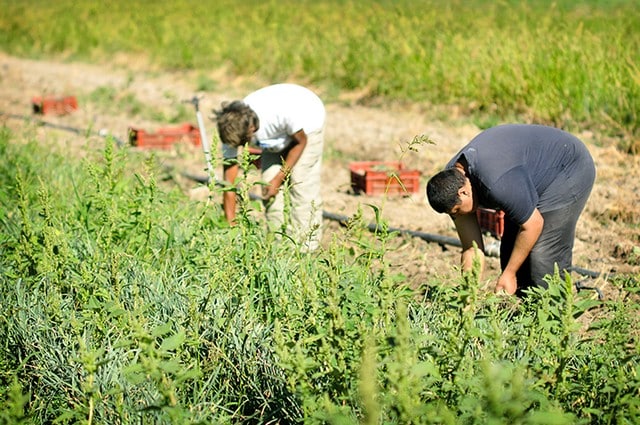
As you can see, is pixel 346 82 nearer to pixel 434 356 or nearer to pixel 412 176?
pixel 412 176

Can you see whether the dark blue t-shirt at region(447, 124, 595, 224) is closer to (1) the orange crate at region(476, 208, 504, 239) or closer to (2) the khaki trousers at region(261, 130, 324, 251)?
(1) the orange crate at region(476, 208, 504, 239)

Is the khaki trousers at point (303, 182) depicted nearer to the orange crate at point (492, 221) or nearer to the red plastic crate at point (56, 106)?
the orange crate at point (492, 221)

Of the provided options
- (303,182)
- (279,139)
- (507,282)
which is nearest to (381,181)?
(303,182)

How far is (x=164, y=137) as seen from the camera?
9.14m

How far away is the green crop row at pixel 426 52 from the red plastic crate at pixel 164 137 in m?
2.92

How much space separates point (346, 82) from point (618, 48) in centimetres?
410

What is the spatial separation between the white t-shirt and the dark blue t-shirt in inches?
64.1

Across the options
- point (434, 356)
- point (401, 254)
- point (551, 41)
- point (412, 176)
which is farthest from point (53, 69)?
point (434, 356)

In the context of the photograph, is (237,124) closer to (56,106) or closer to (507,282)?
(507,282)

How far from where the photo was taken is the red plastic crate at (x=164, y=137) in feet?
29.4

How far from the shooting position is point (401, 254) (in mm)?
5691

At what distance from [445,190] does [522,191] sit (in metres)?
0.37

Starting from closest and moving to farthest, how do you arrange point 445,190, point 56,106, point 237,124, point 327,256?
point 445,190 → point 327,256 → point 237,124 → point 56,106

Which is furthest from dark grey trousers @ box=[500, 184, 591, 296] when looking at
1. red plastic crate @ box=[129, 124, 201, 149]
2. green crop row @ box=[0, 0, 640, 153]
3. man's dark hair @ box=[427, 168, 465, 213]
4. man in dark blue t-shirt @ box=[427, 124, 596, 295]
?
red plastic crate @ box=[129, 124, 201, 149]
